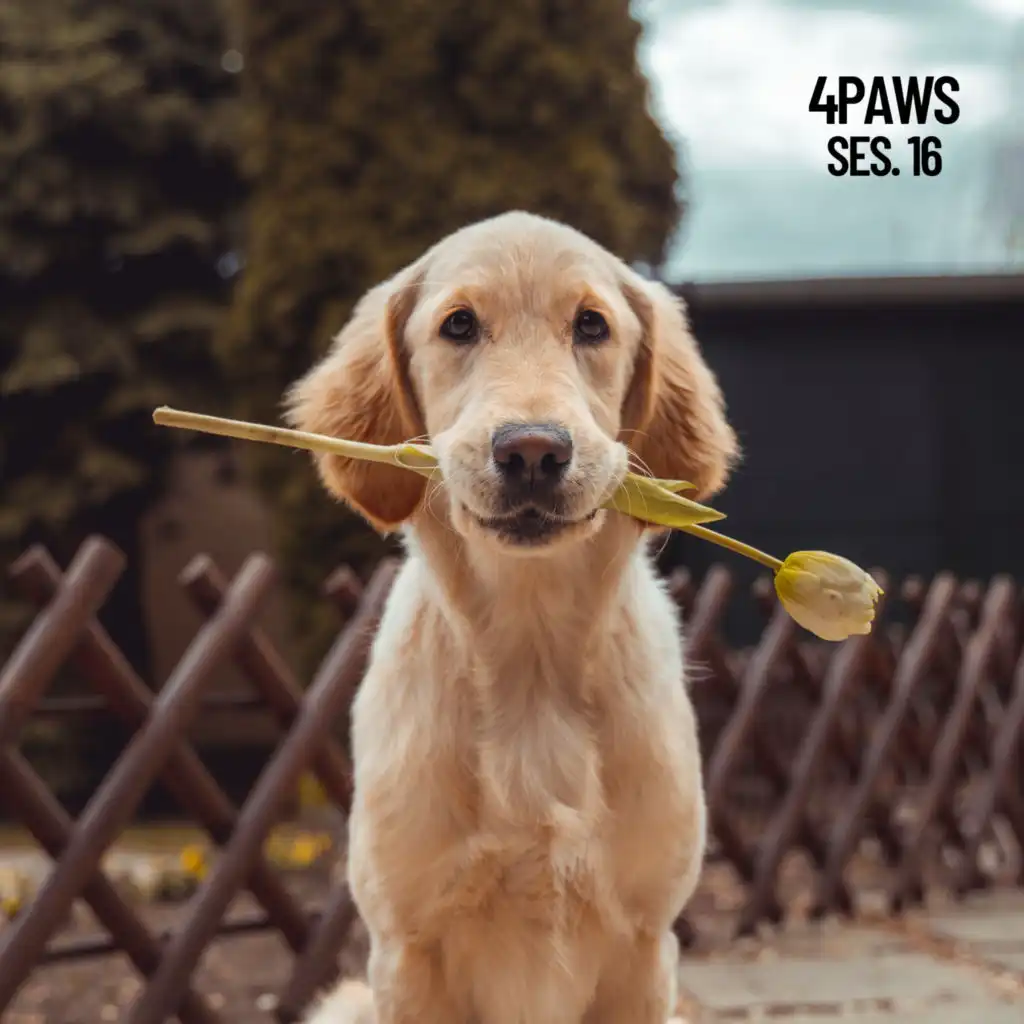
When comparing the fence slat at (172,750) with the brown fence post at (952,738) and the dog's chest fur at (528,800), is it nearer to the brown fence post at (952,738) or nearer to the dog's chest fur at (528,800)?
the dog's chest fur at (528,800)

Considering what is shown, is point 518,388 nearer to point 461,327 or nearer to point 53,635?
point 461,327

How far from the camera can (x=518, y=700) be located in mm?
2182

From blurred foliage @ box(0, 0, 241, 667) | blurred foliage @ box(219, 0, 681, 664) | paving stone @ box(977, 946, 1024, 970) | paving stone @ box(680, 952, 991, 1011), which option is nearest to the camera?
paving stone @ box(680, 952, 991, 1011)

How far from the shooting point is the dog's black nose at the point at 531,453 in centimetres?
179

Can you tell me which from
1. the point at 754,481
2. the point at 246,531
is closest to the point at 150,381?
the point at 246,531

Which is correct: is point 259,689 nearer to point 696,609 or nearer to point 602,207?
point 696,609

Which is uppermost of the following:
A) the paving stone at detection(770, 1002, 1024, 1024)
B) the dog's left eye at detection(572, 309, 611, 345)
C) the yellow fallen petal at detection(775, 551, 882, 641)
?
the dog's left eye at detection(572, 309, 611, 345)

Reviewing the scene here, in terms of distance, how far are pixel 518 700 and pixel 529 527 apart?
43 centimetres

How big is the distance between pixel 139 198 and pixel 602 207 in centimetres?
384

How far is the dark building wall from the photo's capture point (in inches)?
331

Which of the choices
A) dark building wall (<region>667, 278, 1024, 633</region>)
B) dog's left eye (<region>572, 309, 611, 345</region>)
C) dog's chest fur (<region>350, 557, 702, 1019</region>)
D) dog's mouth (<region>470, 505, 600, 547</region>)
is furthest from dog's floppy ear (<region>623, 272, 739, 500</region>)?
dark building wall (<region>667, 278, 1024, 633</region>)

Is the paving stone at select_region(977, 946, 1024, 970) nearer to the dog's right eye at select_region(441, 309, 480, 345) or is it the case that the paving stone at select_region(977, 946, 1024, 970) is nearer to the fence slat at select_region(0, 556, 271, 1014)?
the fence slat at select_region(0, 556, 271, 1014)

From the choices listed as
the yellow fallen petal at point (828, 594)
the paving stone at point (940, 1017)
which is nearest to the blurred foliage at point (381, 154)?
the paving stone at point (940, 1017)

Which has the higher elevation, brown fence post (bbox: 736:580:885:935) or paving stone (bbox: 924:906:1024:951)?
brown fence post (bbox: 736:580:885:935)
